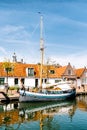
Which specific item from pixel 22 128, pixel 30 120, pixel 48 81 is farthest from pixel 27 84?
pixel 22 128

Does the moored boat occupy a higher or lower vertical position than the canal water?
higher

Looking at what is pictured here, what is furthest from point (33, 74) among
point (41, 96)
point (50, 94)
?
Result: point (41, 96)

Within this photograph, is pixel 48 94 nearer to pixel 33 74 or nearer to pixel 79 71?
pixel 33 74

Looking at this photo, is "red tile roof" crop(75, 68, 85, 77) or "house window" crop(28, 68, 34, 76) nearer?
"house window" crop(28, 68, 34, 76)

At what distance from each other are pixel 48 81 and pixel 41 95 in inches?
926

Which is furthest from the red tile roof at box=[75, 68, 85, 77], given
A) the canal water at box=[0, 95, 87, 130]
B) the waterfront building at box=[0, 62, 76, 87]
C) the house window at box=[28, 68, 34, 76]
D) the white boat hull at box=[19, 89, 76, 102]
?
the canal water at box=[0, 95, 87, 130]

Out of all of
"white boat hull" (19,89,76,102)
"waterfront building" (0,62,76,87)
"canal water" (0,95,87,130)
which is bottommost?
"canal water" (0,95,87,130)

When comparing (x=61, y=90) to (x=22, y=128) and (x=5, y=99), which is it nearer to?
(x=5, y=99)

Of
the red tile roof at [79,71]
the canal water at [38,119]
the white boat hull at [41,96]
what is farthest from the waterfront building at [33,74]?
the canal water at [38,119]

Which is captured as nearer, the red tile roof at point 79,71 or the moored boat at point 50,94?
the moored boat at point 50,94

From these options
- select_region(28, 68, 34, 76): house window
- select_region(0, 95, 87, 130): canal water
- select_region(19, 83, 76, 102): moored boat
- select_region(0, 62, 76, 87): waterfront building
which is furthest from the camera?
select_region(28, 68, 34, 76): house window

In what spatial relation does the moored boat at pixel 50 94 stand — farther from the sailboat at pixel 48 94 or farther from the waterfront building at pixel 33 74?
the waterfront building at pixel 33 74

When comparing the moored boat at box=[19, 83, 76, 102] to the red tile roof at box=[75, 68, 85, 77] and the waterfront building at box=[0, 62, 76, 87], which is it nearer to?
the waterfront building at box=[0, 62, 76, 87]

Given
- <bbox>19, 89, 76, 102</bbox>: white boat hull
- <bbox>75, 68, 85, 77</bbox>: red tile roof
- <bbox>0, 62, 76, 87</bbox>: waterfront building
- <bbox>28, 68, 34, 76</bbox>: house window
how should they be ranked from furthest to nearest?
<bbox>75, 68, 85, 77</bbox>: red tile roof < <bbox>28, 68, 34, 76</bbox>: house window < <bbox>0, 62, 76, 87</bbox>: waterfront building < <bbox>19, 89, 76, 102</bbox>: white boat hull
